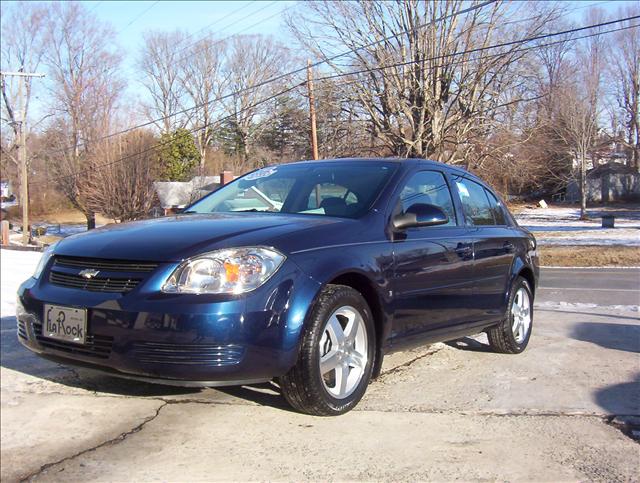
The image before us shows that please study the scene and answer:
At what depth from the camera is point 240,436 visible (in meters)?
3.52

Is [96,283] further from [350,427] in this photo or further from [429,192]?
[429,192]

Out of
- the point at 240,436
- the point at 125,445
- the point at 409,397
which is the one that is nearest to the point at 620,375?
the point at 409,397

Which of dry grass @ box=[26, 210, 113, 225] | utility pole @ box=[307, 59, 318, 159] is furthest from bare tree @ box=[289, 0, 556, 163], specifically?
dry grass @ box=[26, 210, 113, 225]

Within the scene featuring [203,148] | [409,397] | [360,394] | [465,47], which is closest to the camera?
[360,394]

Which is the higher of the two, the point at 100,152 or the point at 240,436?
the point at 100,152

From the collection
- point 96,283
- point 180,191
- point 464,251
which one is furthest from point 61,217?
point 96,283

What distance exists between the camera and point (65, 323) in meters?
3.46

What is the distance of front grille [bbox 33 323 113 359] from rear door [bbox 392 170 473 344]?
179cm

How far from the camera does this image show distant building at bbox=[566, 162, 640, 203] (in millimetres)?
52844

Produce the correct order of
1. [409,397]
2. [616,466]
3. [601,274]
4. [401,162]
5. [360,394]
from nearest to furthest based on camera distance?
[616,466]
[360,394]
[409,397]
[401,162]
[601,274]

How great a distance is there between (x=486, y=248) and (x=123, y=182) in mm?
30867

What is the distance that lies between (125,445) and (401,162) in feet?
9.02

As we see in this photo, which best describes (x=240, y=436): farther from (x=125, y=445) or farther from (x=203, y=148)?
(x=203, y=148)

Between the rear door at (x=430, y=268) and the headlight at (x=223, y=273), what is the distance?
3.56ft
